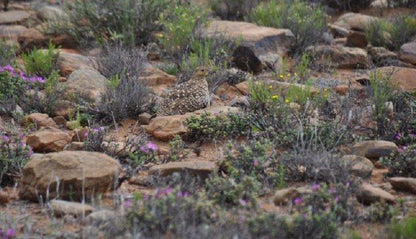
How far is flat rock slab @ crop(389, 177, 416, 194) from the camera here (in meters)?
4.14

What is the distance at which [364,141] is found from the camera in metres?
4.78

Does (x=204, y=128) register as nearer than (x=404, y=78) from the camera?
Yes

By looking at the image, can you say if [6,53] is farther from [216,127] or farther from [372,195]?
[372,195]

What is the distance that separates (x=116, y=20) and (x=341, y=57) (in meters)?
2.66

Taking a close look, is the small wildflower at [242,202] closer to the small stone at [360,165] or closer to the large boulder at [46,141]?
the small stone at [360,165]

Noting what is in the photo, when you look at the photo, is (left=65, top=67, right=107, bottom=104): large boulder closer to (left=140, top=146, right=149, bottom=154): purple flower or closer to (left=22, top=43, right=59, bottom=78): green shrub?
(left=22, top=43, right=59, bottom=78): green shrub

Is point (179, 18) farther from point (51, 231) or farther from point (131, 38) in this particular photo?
point (51, 231)

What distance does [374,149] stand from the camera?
4676 mm

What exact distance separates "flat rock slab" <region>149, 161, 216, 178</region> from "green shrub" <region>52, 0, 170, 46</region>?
11.5 ft

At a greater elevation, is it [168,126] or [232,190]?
[232,190]

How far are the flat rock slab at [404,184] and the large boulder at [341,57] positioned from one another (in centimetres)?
321

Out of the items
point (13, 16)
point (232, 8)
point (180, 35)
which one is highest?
point (180, 35)

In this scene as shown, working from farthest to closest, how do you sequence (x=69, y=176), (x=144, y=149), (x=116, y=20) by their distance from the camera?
1. (x=116, y=20)
2. (x=144, y=149)
3. (x=69, y=176)

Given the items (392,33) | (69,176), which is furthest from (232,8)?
(69,176)
